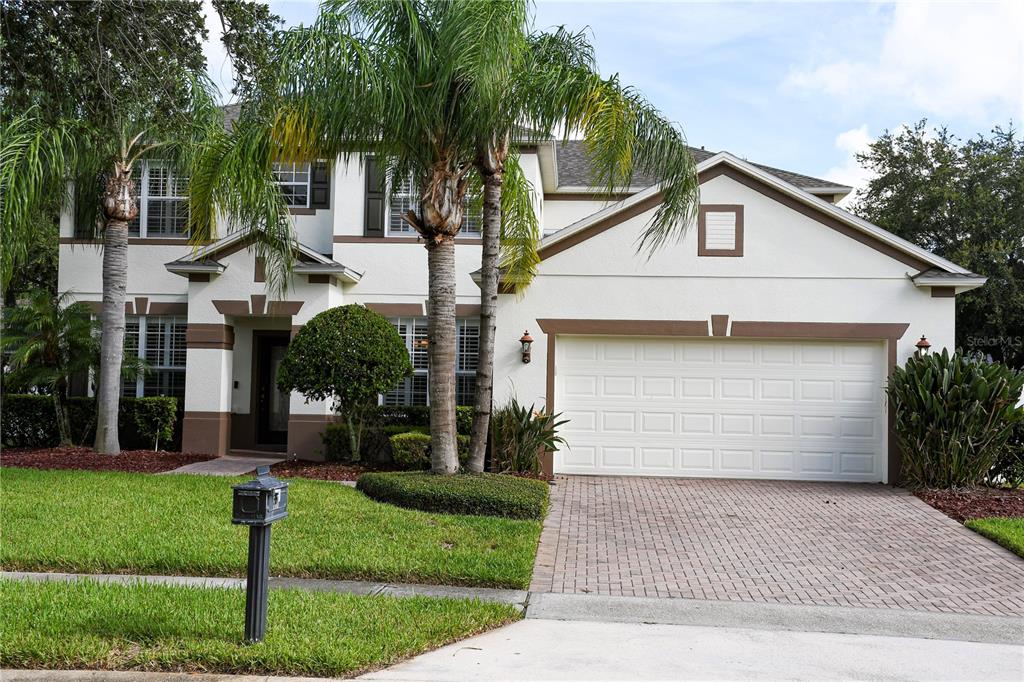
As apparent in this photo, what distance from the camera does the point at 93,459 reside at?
47.7 ft

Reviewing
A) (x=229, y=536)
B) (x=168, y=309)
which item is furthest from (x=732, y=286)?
(x=168, y=309)

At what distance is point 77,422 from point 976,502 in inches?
623

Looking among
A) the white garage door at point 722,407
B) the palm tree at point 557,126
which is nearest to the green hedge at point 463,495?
the palm tree at point 557,126

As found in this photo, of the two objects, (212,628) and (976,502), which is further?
(976,502)

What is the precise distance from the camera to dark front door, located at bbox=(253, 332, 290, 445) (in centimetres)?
1761

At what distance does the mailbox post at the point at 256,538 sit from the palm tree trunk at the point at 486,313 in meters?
6.58

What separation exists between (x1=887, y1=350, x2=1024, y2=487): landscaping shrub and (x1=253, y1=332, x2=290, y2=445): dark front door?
38.5 feet

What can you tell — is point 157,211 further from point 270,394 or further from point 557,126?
point 557,126

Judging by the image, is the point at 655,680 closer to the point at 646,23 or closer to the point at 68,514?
the point at 68,514

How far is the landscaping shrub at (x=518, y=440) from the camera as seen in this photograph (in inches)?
536

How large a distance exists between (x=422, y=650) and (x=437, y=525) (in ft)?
12.5

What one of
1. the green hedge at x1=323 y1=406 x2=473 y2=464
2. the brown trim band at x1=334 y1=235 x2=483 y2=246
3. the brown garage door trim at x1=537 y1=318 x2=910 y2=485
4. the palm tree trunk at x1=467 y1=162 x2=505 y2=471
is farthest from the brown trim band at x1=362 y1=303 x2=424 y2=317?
the palm tree trunk at x1=467 y1=162 x2=505 y2=471

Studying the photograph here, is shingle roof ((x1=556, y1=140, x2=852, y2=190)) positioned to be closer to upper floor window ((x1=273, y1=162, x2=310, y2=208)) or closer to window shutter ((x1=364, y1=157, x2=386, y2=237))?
window shutter ((x1=364, y1=157, x2=386, y2=237))

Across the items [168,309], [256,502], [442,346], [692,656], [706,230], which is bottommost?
[692,656]
